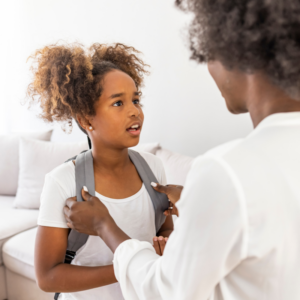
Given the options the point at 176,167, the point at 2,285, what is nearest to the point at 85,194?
the point at 176,167

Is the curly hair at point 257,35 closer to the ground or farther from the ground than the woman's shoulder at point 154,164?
farther from the ground

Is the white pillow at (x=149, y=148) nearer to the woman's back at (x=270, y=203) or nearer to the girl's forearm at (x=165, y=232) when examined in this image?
the girl's forearm at (x=165, y=232)

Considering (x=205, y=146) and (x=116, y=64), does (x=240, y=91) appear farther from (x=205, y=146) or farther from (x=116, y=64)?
(x=205, y=146)

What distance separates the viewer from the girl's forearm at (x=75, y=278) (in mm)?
943

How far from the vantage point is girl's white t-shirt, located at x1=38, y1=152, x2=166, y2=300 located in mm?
1010

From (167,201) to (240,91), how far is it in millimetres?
657

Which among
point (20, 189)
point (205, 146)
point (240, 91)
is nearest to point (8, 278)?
point (20, 189)

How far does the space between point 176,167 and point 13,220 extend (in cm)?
122

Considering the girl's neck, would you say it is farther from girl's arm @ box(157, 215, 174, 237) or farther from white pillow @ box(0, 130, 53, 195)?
white pillow @ box(0, 130, 53, 195)

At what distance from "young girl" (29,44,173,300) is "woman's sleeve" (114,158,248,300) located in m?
0.53

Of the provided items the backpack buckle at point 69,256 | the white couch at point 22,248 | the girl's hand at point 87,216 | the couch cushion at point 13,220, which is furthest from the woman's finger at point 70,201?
the couch cushion at point 13,220

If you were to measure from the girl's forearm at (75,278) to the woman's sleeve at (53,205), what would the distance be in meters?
0.14

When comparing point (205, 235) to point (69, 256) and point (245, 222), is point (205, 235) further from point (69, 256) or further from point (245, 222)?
point (69, 256)

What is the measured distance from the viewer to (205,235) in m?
0.50
